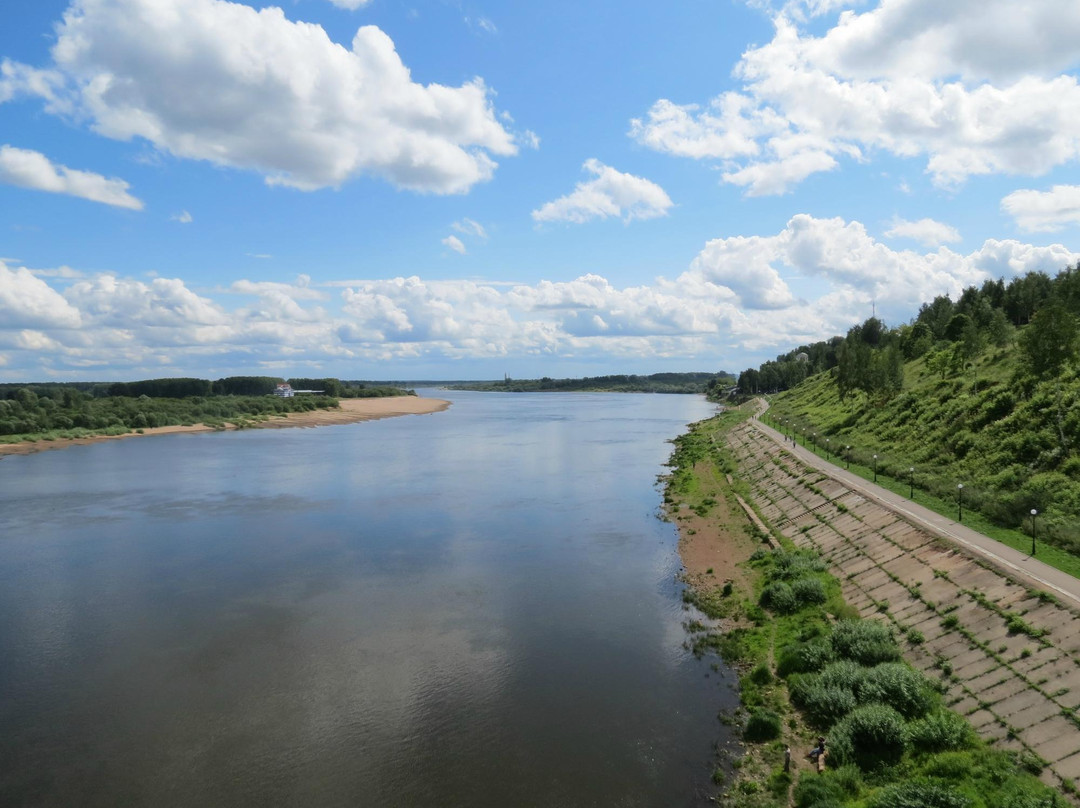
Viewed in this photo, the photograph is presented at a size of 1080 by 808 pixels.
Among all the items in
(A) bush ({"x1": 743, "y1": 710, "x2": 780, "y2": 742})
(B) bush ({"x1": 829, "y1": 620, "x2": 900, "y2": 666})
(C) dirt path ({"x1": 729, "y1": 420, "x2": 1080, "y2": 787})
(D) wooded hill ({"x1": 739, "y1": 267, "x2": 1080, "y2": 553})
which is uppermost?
(D) wooded hill ({"x1": 739, "y1": 267, "x2": 1080, "y2": 553})

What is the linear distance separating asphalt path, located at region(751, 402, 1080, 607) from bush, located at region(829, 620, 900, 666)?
11.7 feet

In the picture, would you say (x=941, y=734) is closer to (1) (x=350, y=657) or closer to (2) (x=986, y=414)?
(1) (x=350, y=657)

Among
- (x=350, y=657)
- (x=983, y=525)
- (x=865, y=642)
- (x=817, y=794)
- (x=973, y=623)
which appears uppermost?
(x=983, y=525)

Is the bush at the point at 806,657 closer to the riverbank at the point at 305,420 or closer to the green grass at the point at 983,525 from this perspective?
the green grass at the point at 983,525

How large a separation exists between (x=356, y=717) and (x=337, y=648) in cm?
434

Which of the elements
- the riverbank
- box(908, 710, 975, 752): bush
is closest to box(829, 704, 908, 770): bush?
box(908, 710, 975, 752): bush

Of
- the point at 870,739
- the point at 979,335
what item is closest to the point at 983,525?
the point at 870,739

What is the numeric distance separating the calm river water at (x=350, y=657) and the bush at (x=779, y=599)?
2.90 metres

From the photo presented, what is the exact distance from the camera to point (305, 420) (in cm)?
12619

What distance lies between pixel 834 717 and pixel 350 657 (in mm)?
13254

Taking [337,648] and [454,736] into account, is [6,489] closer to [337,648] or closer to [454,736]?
[337,648]

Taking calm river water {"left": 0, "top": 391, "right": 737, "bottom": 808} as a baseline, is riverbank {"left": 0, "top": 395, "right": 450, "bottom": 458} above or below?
above

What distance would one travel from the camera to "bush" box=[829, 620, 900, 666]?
1595 cm

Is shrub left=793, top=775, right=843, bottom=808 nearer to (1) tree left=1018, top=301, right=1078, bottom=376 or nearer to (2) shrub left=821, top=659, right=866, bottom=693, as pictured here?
(2) shrub left=821, top=659, right=866, bottom=693
